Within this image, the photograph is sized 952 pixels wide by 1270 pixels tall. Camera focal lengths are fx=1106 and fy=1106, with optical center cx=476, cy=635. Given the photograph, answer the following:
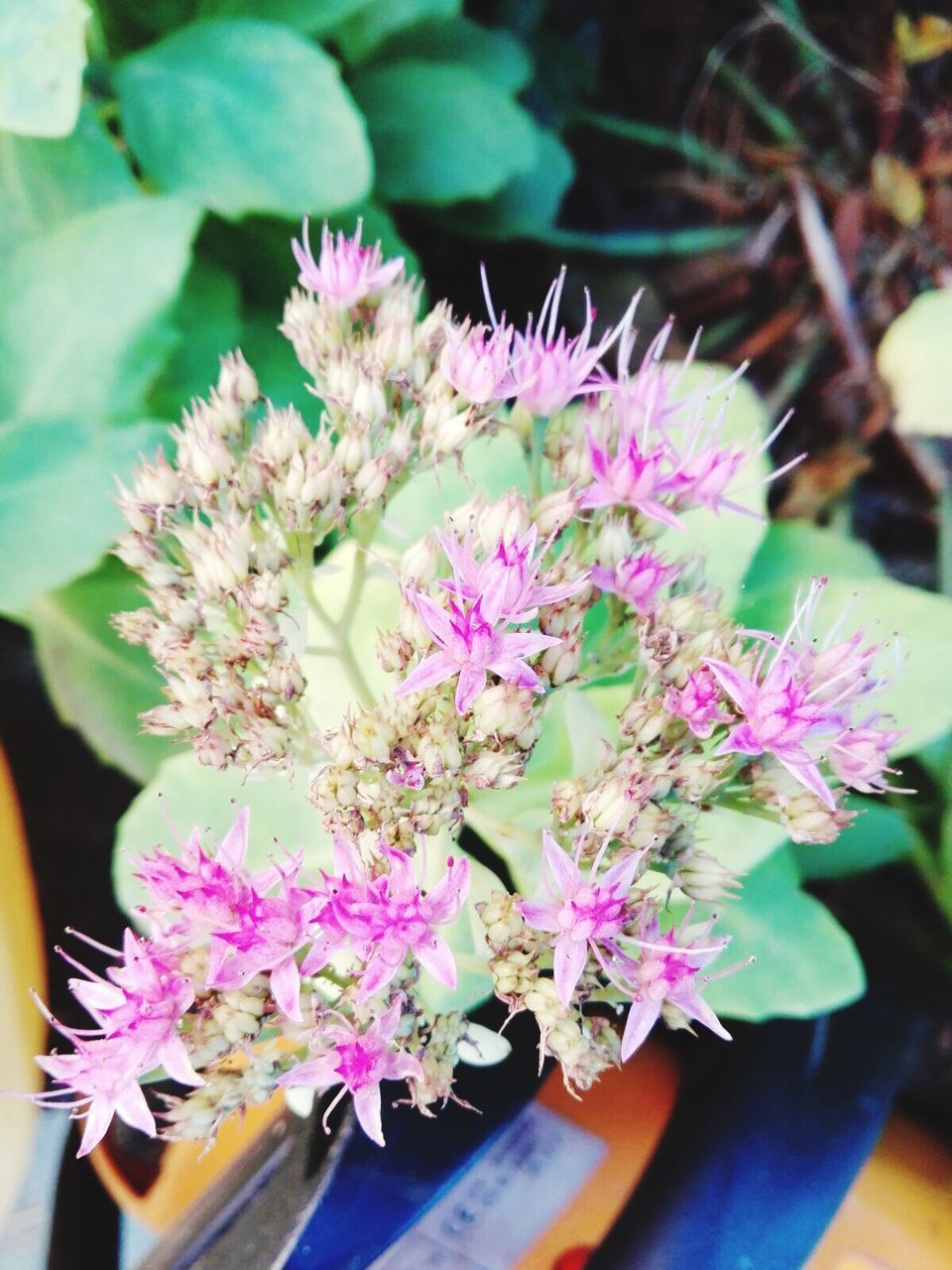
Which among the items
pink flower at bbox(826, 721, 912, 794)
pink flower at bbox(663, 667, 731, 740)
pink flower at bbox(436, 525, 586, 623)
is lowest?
pink flower at bbox(826, 721, 912, 794)

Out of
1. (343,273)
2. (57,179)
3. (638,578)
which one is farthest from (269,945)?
(57,179)

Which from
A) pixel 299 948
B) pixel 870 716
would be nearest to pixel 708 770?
pixel 870 716

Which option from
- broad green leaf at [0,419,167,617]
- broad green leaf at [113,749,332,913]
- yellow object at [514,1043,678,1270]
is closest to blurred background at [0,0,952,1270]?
broad green leaf at [0,419,167,617]

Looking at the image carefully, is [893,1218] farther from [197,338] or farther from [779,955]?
[197,338]

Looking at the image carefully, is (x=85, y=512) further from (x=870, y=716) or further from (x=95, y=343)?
(x=870, y=716)

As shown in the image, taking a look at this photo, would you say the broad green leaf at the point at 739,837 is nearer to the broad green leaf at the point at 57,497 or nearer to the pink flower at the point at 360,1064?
the pink flower at the point at 360,1064

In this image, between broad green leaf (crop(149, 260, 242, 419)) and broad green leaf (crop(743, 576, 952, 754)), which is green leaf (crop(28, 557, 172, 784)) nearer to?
broad green leaf (crop(149, 260, 242, 419))
